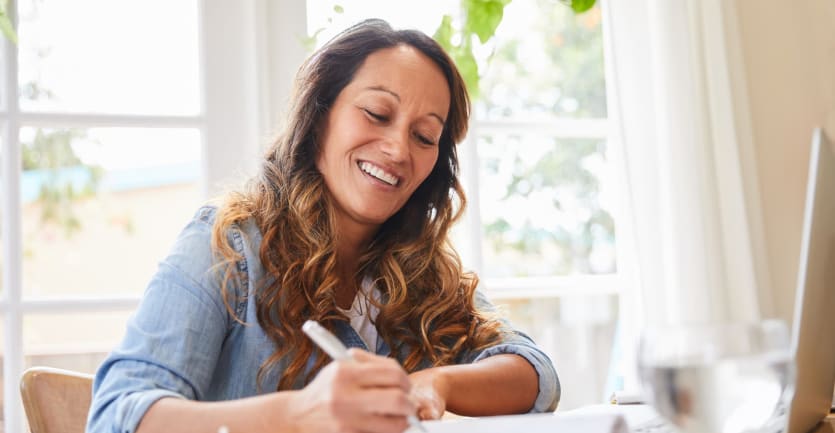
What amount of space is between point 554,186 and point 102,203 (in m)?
1.32

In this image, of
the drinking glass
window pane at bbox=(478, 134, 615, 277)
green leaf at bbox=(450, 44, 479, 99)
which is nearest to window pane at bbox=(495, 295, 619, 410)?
window pane at bbox=(478, 134, 615, 277)

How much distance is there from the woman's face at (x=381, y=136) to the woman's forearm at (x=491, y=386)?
337 mm

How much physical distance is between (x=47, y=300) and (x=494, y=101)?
1374 mm

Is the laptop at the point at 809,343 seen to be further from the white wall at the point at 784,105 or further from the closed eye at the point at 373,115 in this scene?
the white wall at the point at 784,105

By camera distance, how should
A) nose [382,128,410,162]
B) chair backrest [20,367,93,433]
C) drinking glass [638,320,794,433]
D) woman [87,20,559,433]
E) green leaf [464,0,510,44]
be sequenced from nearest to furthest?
drinking glass [638,320,794,433] → woman [87,20,559,433] → chair backrest [20,367,93,433] → nose [382,128,410,162] → green leaf [464,0,510,44]

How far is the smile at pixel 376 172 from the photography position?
145 cm

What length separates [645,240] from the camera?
2.25m

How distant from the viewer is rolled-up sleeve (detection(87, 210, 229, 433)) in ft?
3.38

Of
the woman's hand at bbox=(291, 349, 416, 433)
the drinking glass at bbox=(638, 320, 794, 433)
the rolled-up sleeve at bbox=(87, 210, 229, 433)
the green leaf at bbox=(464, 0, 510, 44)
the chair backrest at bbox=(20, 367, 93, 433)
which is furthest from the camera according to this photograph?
the green leaf at bbox=(464, 0, 510, 44)

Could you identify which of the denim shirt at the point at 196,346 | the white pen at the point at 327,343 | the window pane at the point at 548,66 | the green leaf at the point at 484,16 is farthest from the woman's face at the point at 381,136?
the window pane at the point at 548,66

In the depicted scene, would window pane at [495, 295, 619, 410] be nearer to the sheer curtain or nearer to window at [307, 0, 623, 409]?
window at [307, 0, 623, 409]

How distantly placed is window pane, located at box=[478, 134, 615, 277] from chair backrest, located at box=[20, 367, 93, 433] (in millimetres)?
1379

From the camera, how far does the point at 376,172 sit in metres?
1.45

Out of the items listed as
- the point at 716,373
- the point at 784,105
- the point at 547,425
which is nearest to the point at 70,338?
the point at 547,425
